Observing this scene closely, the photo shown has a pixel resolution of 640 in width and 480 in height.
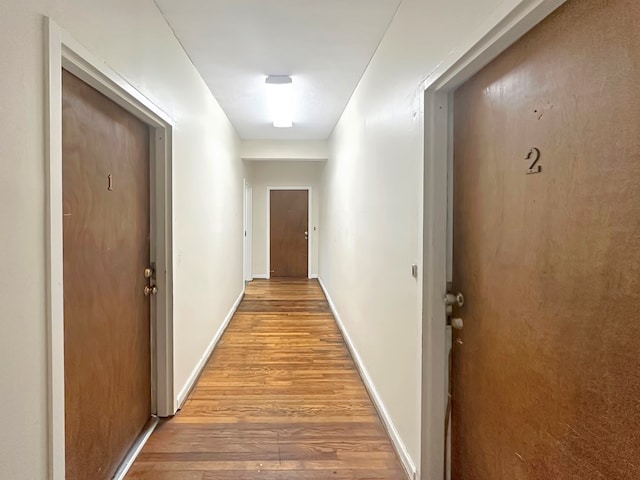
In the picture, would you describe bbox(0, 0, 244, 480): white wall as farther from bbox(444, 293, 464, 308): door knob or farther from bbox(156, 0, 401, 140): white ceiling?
bbox(444, 293, 464, 308): door knob

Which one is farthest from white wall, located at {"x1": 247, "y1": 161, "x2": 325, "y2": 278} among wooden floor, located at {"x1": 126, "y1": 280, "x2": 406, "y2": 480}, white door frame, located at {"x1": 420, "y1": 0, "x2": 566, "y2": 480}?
white door frame, located at {"x1": 420, "y1": 0, "x2": 566, "y2": 480}

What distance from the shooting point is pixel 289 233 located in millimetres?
7297

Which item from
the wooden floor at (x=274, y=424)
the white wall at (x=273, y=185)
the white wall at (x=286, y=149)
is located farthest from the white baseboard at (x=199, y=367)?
the white wall at (x=273, y=185)

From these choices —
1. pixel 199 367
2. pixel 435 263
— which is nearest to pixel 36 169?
pixel 435 263

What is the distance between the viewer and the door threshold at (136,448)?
172 centimetres

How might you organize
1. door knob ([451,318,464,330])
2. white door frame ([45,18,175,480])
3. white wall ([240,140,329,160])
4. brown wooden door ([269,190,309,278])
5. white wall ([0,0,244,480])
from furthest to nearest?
brown wooden door ([269,190,309,278]) < white wall ([240,140,329,160]) < door knob ([451,318,464,330]) < white door frame ([45,18,175,480]) < white wall ([0,0,244,480])

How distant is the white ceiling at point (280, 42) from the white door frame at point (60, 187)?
62cm

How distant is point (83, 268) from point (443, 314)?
1.46m

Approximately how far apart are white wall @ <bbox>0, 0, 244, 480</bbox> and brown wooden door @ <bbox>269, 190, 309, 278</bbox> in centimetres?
466

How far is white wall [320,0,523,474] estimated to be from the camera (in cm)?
141

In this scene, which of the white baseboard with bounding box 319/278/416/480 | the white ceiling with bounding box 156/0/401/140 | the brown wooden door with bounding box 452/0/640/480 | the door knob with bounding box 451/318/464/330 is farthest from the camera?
the white ceiling with bounding box 156/0/401/140

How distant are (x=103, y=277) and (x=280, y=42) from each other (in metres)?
1.79

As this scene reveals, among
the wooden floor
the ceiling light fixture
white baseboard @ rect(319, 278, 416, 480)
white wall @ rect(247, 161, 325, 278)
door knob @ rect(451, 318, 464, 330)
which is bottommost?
the wooden floor

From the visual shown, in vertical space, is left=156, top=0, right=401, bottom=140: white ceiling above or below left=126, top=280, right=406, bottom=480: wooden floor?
above
